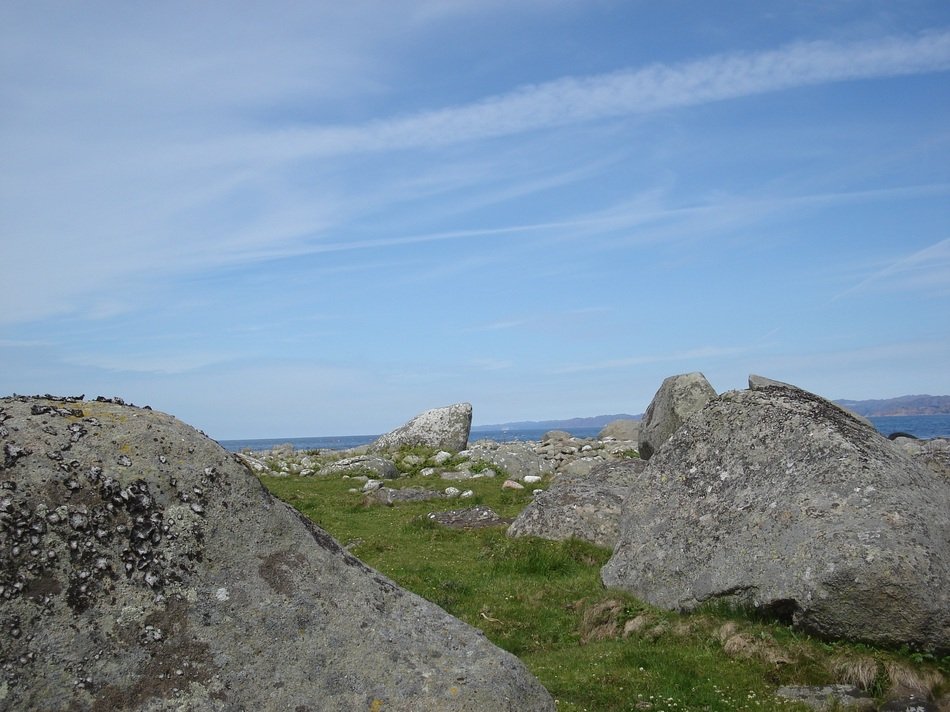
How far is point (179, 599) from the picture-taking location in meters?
6.56

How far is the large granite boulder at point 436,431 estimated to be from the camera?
48281mm

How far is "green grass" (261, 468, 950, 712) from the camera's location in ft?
35.3

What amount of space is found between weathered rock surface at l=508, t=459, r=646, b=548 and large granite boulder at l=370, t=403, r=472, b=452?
2648 centimetres

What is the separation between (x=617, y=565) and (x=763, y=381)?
32.7 ft

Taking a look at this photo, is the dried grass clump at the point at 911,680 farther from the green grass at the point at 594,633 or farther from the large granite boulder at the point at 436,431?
the large granite boulder at the point at 436,431

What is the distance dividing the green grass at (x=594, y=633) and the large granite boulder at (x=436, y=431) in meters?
26.6

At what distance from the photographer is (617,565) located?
50.0ft

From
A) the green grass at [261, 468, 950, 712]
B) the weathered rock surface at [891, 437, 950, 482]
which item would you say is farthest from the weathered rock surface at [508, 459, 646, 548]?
the weathered rock surface at [891, 437, 950, 482]

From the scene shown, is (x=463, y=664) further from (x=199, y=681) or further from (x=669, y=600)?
(x=669, y=600)

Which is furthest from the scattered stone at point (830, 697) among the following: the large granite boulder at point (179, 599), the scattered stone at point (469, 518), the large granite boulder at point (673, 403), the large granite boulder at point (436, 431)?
the large granite boulder at point (436, 431)

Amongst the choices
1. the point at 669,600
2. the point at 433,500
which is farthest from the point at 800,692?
the point at 433,500

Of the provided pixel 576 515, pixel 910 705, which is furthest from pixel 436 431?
pixel 910 705

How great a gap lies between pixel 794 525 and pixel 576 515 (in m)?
7.44

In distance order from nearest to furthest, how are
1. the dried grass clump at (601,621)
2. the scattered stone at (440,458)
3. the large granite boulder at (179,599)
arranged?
the large granite boulder at (179,599), the dried grass clump at (601,621), the scattered stone at (440,458)
